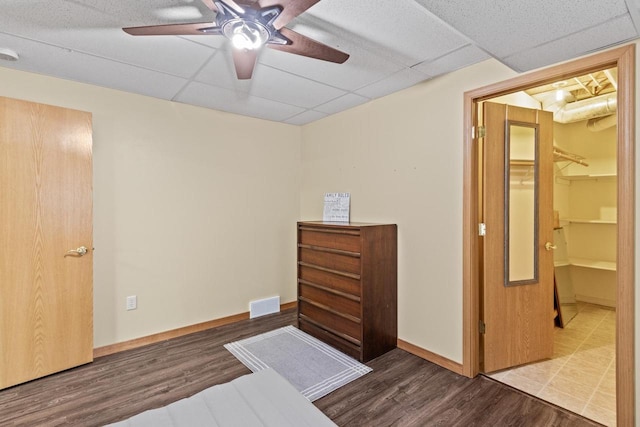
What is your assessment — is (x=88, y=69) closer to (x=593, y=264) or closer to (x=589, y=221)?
(x=589, y=221)

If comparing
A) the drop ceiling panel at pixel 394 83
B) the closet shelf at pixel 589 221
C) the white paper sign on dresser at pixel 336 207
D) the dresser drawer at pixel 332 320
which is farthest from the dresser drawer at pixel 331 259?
the closet shelf at pixel 589 221

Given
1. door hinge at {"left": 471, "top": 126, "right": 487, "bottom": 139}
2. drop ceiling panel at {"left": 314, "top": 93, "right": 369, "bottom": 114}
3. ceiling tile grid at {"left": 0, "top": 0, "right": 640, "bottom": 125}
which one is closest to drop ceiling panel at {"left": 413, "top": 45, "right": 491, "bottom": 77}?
ceiling tile grid at {"left": 0, "top": 0, "right": 640, "bottom": 125}

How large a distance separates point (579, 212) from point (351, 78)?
392 cm

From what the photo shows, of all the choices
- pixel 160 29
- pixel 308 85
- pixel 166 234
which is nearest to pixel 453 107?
pixel 308 85

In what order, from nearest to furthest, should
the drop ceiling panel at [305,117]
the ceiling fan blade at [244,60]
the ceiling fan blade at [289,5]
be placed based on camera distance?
Answer: 1. the ceiling fan blade at [289,5]
2. the ceiling fan blade at [244,60]
3. the drop ceiling panel at [305,117]

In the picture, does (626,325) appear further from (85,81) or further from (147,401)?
(85,81)

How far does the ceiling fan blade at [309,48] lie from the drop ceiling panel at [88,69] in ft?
4.51

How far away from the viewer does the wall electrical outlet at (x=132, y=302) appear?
2967mm

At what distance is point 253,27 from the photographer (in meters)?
1.53

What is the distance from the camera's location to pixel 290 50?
1.77 meters

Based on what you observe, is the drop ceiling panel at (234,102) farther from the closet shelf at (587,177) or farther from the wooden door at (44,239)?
the closet shelf at (587,177)

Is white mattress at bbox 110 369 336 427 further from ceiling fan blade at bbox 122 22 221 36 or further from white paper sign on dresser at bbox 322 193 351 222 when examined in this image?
white paper sign on dresser at bbox 322 193 351 222

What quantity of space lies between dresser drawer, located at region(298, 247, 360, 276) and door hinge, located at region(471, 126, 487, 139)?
4.41 feet

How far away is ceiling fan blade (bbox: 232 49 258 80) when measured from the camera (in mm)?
1766
